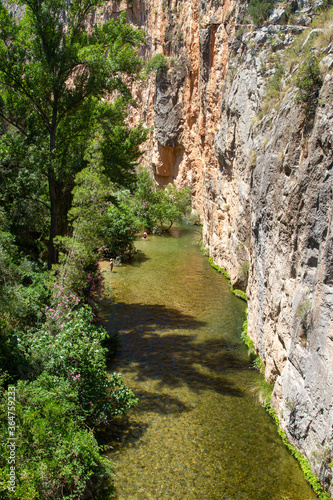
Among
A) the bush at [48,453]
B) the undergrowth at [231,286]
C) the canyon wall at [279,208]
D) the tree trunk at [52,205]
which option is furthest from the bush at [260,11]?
the bush at [48,453]

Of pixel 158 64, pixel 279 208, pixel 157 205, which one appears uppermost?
pixel 158 64

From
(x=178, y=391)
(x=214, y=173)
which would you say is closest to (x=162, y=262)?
(x=214, y=173)

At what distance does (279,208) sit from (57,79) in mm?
7892

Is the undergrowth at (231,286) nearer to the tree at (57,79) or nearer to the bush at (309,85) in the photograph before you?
the tree at (57,79)

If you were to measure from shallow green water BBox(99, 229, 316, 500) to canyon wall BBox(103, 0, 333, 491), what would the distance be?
0.67 m

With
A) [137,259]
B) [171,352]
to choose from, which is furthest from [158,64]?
[171,352]

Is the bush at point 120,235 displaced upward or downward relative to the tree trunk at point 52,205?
downward

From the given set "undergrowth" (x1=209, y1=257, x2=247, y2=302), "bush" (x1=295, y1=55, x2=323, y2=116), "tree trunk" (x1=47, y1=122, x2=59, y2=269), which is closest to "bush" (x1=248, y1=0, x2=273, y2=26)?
"tree trunk" (x1=47, y1=122, x2=59, y2=269)

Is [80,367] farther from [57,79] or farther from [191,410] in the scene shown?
[57,79]

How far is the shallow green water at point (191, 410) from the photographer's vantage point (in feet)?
22.1

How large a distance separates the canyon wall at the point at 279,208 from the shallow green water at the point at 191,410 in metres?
0.67

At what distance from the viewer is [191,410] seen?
28.9 feet

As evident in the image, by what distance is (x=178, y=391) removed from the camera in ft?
31.2

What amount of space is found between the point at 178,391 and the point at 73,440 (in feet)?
13.7
